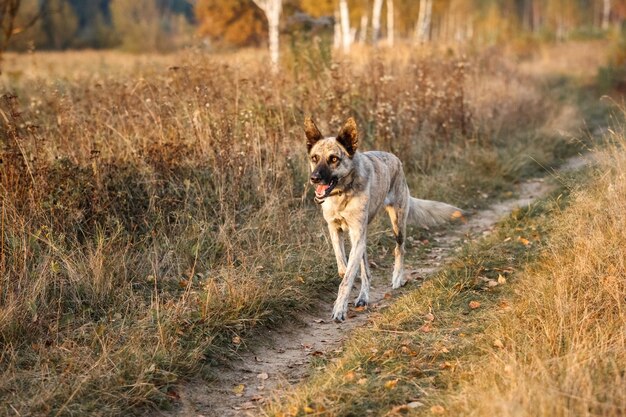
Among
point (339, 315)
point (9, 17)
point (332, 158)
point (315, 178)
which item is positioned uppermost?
point (9, 17)

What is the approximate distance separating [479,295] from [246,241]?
253 cm

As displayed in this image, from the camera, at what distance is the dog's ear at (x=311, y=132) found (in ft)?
19.9

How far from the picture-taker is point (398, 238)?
7.05 metres

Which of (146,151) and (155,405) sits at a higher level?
(146,151)

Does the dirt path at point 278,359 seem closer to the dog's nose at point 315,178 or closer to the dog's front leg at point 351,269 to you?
the dog's front leg at point 351,269

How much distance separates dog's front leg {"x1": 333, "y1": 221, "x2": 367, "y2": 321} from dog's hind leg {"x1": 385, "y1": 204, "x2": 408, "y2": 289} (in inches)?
38.3

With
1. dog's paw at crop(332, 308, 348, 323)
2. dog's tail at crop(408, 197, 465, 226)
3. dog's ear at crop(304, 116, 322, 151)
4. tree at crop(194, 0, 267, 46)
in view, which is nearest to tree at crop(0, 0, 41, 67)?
dog's ear at crop(304, 116, 322, 151)

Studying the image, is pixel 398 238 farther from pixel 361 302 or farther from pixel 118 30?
pixel 118 30

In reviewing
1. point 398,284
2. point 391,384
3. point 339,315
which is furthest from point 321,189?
point 391,384

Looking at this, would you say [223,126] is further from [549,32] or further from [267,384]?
[549,32]

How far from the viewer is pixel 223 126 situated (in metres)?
8.02

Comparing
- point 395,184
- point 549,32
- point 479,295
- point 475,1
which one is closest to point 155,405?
point 479,295

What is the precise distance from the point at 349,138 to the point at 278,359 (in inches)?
83.2

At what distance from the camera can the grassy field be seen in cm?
479
